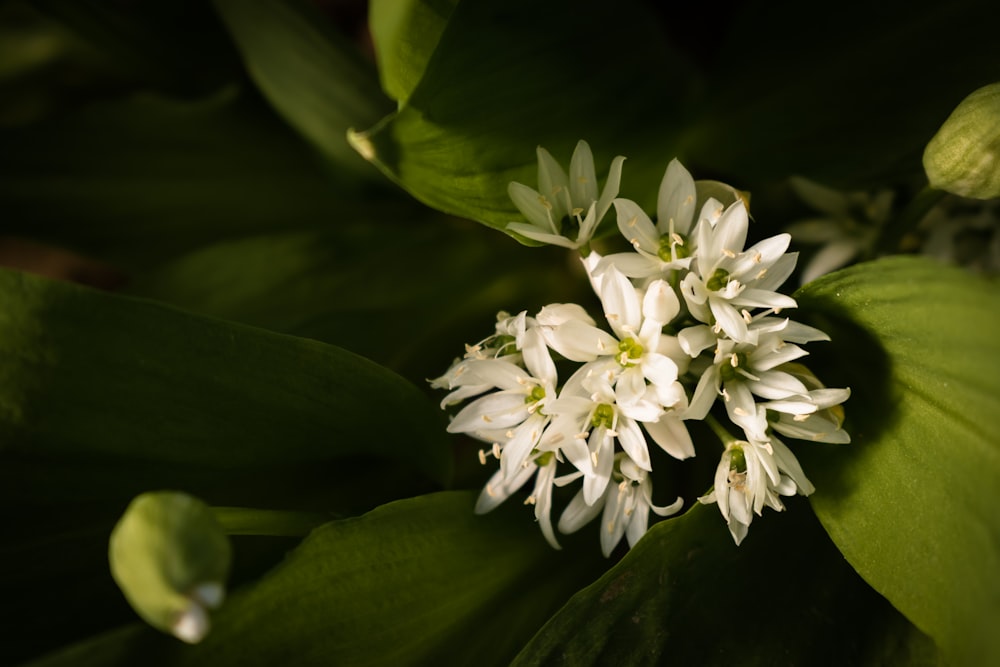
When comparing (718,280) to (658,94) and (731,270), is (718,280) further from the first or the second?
(658,94)

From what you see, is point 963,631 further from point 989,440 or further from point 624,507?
point 624,507

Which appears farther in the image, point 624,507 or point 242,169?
point 242,169

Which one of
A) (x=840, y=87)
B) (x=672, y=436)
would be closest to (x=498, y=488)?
(x=672, y=436)

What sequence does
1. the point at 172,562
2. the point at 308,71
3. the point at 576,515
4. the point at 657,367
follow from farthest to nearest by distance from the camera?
1. the point at 308,71
2. the point at 576,515
3. the point at 657,367
4. the point at 172,562

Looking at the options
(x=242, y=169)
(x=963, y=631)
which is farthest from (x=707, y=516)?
(x=242, y=169)

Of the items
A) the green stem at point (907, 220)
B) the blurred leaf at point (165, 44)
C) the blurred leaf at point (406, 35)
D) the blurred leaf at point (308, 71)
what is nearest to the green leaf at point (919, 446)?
the green stem at point (907, 220)

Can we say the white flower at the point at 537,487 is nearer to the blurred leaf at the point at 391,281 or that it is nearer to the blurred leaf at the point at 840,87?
the blurred leaf at the point at 391,281
